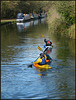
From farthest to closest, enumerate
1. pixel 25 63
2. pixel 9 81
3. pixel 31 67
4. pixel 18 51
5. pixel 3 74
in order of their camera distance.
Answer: pixel 18 51
pixel 25 63
pixel 31 67
pixel 3 74
pixel 9 81

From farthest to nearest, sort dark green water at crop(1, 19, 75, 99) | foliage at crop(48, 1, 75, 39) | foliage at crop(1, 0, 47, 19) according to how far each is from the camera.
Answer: foliage at crop(1, 0, 47, 19), foliage at crop(48, 1, 75, 39), dark green water at crop(1, 19, 75, 99)

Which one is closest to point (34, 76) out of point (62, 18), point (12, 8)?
point (62, 18)

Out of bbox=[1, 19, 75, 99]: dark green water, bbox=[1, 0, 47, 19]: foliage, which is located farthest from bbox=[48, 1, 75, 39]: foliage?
bbox=[1, 0, 47, 19]: foliage

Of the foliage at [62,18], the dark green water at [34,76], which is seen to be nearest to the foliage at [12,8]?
the foliage at [62,18]

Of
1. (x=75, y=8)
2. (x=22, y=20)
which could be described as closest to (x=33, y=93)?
(x=75, y=8)

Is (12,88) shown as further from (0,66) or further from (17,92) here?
(0,66)

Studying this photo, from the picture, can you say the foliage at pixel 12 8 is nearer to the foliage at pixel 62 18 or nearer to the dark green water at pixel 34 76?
the foliage at pixel 62 18

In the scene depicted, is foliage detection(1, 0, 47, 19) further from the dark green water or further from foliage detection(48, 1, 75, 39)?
the dark green water

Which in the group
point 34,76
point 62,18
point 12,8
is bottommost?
point 34,76

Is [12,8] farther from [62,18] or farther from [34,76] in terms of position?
[34,76]

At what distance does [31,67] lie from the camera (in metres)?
25.6

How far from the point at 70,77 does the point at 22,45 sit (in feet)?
57.4

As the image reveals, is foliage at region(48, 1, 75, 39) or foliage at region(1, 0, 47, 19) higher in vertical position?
foliage at region(1, 0, 47, 19)

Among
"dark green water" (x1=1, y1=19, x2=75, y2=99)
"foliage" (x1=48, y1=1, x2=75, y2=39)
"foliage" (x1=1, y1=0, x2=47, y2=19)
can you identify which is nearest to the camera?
"dark green water" (x1=1, y1=19, x2=75, y2=99)
